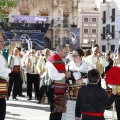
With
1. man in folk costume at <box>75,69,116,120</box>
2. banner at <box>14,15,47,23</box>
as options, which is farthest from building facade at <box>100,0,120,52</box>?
man in folk costume at <box>75,69,116,120</box>

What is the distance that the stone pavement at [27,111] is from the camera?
10.1m

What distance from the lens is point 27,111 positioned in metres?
11.1

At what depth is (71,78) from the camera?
8.27 meters

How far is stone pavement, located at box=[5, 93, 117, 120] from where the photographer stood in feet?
33.2

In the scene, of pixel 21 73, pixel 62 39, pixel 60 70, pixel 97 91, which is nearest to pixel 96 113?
pixel 97 91

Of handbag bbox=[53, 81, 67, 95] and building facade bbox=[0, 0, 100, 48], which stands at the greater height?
building facade bbox=[0, 0, 100, 48]

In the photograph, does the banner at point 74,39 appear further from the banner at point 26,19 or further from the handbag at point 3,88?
the handbag at point 3,88

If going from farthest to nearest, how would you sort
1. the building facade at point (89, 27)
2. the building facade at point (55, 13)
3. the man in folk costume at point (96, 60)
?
1. the building facade at point (89, 27)
2. the building facade at point (55, 13)
3. the man in folk costume at point (96, 60)

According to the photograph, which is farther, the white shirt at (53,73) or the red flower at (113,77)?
the white shirt at (53,73)

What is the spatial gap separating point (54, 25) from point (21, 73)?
112 ft

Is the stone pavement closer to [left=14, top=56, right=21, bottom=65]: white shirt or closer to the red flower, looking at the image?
[left=14, top=56, right=21, bottom=65]: white shirt

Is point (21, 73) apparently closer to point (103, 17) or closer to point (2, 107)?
point (2, 107)

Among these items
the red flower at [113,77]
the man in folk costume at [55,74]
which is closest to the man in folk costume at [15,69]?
the man in folk costume at [55,74]

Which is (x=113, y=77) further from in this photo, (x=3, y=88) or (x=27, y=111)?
(x=27, y=111)
